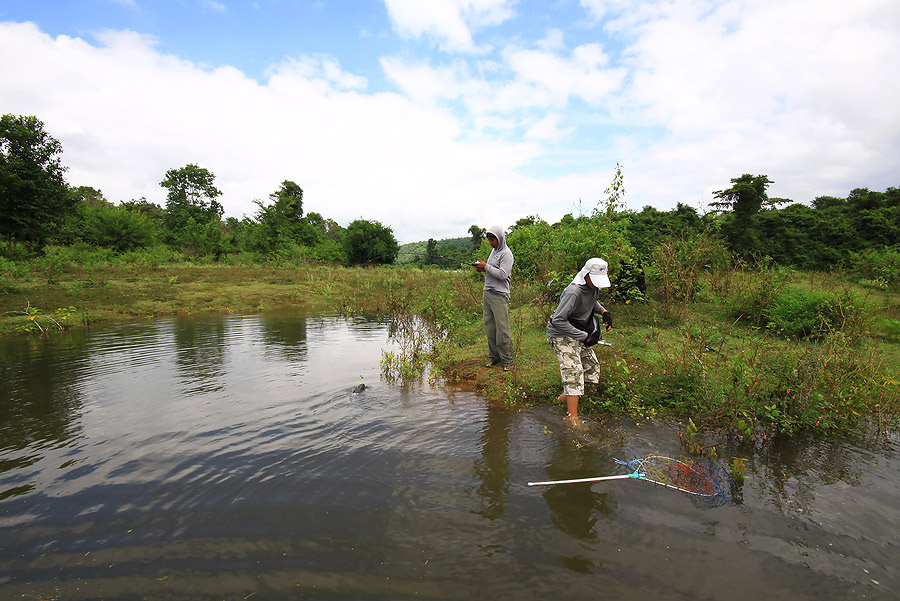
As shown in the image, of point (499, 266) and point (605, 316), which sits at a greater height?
point (499, 266)

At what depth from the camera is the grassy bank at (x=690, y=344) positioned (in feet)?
14.3

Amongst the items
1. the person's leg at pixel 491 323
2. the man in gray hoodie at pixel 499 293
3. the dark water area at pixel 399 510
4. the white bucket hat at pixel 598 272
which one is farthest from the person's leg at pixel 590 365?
the person's leg at pixel 491 323

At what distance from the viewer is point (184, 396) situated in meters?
5.80

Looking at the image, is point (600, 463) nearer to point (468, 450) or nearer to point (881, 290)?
point (468, 450)

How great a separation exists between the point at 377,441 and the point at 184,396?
3317 millimetres

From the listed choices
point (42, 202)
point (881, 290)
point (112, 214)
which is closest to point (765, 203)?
point (881, 290)

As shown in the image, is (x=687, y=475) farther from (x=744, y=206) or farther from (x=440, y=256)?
(x=744, y=206)

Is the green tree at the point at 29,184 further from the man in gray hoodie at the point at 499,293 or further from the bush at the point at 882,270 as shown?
the bush at the point at 882,270

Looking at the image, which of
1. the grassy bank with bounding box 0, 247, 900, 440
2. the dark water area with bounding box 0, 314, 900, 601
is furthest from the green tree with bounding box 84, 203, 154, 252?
the dark water area with bounding box 0, 314, 900, 601

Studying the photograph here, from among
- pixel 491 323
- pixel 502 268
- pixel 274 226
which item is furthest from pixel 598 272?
pixel 274 226

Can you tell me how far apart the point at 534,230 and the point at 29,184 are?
23070 mm

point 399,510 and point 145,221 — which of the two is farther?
point 145,221

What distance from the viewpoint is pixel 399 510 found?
10.6ft

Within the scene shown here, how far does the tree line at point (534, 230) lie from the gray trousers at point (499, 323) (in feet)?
8.75
